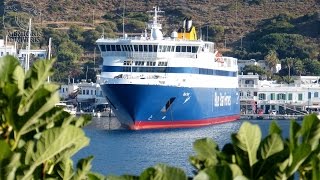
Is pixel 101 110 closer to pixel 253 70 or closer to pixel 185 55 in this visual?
pixel 253 70

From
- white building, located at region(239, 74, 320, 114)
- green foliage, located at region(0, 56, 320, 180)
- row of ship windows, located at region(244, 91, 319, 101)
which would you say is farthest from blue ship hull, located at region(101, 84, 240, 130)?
green foliage, located at region(0, 56, 320, 180)

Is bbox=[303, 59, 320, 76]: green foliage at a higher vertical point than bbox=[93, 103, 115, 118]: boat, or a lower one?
higher

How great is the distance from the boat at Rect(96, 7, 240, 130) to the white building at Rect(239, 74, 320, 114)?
842 inches

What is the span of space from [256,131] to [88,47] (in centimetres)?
10912

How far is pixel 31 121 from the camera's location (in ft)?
23.8

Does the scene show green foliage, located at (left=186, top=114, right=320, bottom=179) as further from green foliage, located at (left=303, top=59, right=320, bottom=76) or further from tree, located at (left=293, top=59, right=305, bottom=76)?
tree, located at (left=293, top=59, right=305, bottom=76)

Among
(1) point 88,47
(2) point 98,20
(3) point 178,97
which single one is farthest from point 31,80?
(2) point 98,20

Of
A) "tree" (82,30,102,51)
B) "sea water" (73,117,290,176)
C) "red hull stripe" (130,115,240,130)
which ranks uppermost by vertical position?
"tree" (82,30,102,51)

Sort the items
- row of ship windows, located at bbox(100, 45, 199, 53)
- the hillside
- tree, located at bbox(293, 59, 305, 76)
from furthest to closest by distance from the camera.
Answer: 1. the hillside
2. tree, located at bbox(293, 59, 305, 76)
3. row of ship windows, located at bbox(100, 45, 199, 53)

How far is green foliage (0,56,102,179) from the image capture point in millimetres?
7117

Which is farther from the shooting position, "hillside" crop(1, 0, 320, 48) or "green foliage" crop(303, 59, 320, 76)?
"hillside" crop(1, 0, 320, 48)

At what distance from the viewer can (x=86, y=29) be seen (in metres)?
119

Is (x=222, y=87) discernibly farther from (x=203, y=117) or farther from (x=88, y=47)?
(x=88, y=47)

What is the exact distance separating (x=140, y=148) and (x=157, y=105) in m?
9.40
